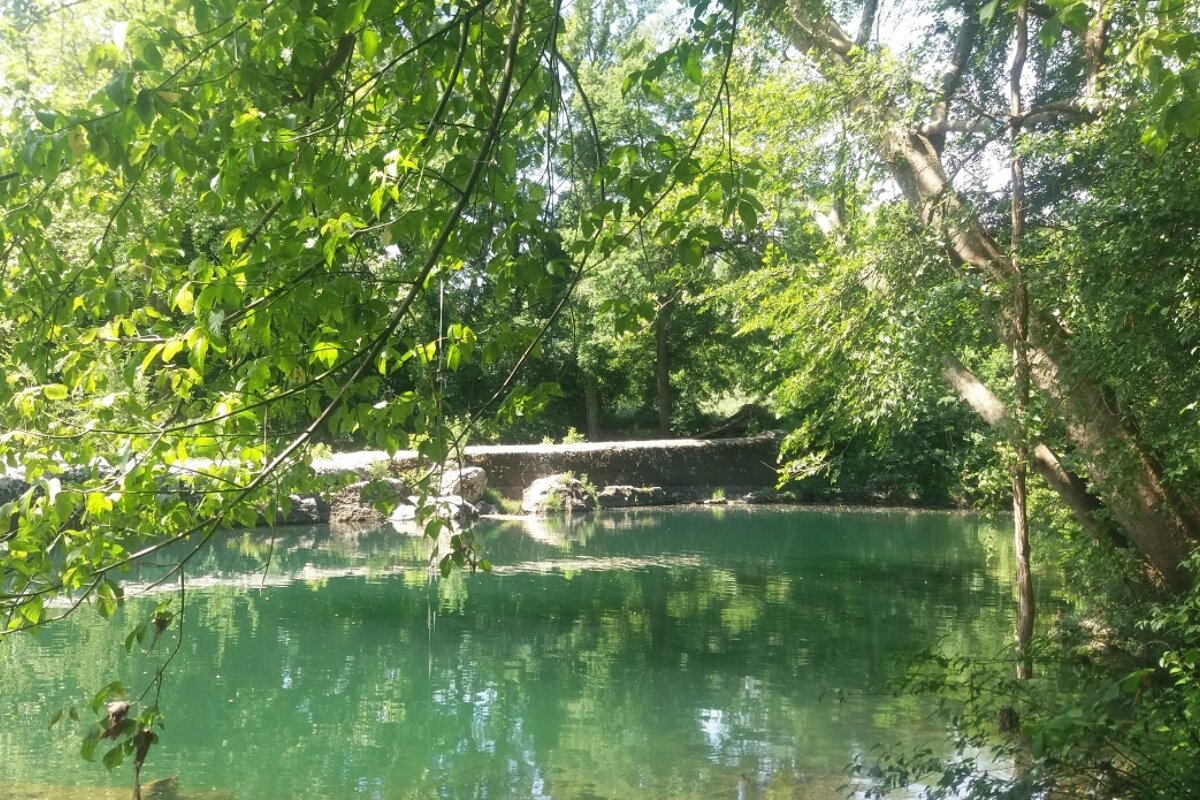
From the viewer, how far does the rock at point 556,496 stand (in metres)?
20.2

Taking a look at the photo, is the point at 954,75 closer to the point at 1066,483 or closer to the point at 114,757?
the point at 1066,483

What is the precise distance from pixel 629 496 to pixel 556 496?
196 cm

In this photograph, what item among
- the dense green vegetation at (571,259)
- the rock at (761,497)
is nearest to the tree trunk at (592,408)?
the rock at (761,497)

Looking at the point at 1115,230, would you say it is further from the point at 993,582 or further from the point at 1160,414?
the point at 993,582

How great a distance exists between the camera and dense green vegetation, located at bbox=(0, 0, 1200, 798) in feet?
7.90

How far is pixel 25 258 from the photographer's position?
121 inches

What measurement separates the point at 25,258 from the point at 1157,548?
650 cm

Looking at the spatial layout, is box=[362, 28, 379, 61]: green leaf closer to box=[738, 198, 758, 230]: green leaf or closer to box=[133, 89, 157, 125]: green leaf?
box=[133, 89, 157, 125]: green leaf

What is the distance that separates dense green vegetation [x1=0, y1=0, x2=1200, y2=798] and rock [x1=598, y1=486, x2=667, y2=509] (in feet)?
29.7

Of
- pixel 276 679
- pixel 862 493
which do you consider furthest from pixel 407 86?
pixel 862 493

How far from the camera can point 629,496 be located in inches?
856

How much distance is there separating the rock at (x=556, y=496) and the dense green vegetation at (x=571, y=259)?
857cm

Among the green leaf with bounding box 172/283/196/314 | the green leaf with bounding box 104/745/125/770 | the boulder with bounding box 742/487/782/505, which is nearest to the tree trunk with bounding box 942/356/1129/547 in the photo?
the green leaf with bounding box 172/283/196/314

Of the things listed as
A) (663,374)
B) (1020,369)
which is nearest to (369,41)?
(1020,369)
